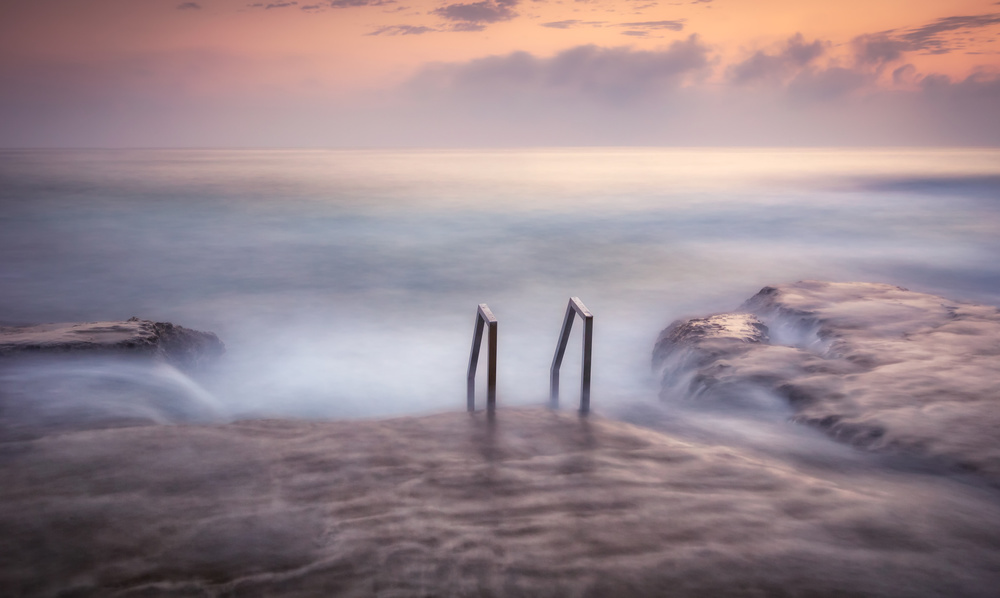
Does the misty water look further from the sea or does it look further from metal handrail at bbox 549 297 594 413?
metal handrail at bbox 549 297 594 413

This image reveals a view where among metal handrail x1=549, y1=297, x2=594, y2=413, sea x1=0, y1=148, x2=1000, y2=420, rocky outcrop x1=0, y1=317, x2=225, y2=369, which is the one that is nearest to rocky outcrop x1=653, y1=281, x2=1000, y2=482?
sea x1=0, y1=148, x2=1000, y2=420

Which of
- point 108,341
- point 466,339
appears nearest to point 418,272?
point 466,339

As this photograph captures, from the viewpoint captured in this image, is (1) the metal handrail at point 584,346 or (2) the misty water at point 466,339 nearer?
(2) the misty water at point 466,339

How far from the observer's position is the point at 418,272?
19203 mm

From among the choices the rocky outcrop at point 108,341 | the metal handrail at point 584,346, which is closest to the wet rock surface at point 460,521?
the metal handrail at point 584,346

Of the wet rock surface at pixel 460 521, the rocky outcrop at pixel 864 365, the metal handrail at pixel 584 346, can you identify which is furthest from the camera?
the metal handrail at pixel 584 346

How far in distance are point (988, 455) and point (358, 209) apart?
3307 cm

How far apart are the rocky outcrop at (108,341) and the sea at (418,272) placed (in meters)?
0.49

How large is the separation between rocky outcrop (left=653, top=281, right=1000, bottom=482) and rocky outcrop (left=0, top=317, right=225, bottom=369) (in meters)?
6.26

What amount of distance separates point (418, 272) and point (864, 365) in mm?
14005

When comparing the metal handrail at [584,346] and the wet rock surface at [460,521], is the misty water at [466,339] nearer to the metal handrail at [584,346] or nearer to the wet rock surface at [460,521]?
the wet rock surface at [460,521]

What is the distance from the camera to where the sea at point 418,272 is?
9.70 metres

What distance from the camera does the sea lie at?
970cm

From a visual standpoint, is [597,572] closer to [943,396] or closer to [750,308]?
[943,396]
